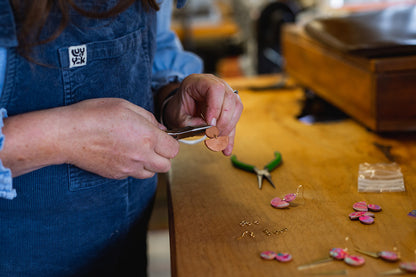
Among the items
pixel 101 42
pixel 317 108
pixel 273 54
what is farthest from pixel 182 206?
pixel 273 54

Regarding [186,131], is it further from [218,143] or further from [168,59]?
[168,59]

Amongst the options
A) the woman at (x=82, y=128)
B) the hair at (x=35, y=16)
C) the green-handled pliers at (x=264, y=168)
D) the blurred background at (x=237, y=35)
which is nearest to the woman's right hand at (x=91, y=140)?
the woman at (x=82, y=128)

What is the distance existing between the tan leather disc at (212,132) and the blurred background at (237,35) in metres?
1.14

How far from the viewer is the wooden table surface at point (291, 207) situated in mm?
654

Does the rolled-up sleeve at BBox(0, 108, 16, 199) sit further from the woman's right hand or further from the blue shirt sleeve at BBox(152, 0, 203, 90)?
the blue shirt sleeve at BBox(152, 0, 203, 90)

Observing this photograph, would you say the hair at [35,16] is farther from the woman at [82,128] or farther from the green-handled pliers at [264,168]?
the green-handled pliers at [264,168]

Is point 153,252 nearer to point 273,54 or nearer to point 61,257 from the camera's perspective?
point 273,54

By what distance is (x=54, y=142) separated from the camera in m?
0.67

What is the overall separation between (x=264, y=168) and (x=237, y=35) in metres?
2.96

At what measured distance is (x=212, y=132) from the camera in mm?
847

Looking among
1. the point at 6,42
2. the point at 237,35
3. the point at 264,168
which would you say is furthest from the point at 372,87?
the point at 237,35

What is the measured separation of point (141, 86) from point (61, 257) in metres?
0.34

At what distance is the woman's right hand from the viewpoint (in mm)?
653

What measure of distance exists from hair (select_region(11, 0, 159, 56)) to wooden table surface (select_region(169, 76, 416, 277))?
356mm
